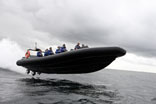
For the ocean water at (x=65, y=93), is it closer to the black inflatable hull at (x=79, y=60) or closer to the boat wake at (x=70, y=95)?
the boat wake at (x=70, y=95)

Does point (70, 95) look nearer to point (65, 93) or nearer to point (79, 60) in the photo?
point (65, 93)

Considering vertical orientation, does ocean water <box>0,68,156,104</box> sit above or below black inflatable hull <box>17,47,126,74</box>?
below

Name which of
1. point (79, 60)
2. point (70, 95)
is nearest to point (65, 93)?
point (70, 95)

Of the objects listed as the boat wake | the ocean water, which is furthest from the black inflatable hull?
the boat wake

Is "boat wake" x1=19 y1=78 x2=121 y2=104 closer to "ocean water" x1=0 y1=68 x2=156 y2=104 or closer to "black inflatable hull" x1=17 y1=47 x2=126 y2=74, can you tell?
"ocean water" x1=0 y1=68 x2=156 y2=104

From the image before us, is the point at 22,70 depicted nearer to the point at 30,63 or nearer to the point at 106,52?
the point at 30,63

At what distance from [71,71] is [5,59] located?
2051 centimetres

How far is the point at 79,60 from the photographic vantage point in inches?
485

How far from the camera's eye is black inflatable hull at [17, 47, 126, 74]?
37.4 feet

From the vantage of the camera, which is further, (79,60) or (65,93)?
(79,60)

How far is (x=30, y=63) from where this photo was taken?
52.0ft

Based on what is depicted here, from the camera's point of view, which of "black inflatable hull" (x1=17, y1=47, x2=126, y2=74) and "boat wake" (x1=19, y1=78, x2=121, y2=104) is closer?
"boat wake" (x1=19, y1=78, x2=121, y2=104)

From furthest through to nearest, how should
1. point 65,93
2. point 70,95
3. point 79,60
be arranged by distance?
point 79,60, point 65,93, point 70,95

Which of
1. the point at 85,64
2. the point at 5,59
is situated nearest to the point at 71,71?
the point at 85,64
